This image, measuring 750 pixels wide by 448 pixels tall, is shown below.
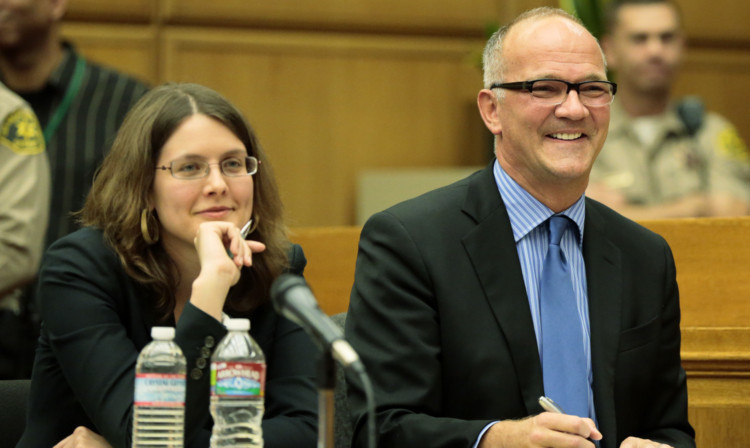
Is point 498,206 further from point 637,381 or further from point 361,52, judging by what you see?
point 361,52

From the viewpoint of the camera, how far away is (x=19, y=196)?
3.09m

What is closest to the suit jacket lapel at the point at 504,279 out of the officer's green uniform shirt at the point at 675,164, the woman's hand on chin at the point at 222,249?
the woman's hand on chin at the point at 222,249

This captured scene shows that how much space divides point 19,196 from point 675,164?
7.66ft

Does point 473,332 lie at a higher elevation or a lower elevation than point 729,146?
lower

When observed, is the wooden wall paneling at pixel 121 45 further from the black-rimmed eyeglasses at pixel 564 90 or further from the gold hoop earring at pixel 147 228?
the black-rimmed eyeglasses at pixel 564 90

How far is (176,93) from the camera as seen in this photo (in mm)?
2373

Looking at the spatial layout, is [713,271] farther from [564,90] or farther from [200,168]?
[200,168]

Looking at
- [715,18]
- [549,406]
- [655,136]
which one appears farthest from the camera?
[715,18]

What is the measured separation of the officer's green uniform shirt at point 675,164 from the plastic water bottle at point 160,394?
2.48 m

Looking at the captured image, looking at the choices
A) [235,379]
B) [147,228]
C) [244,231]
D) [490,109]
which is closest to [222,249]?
[244,231]

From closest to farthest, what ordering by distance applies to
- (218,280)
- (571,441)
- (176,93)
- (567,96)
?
(571,441)
(218,280)
(567,96)
(176,93)

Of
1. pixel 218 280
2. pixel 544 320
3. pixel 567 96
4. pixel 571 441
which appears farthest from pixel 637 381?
pixel 218 280

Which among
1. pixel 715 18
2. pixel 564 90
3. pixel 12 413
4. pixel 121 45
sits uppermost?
pixel 715 18

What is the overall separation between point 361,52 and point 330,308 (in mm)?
2118
